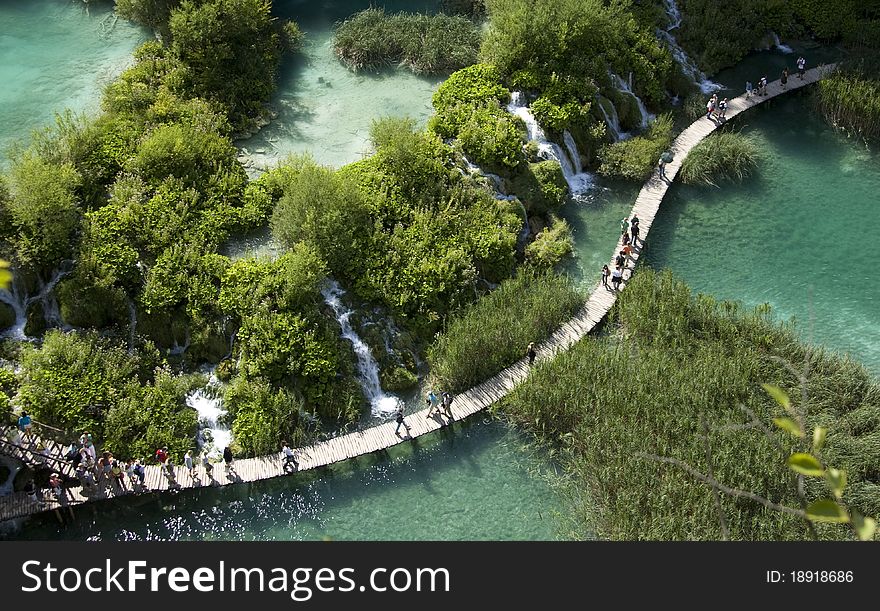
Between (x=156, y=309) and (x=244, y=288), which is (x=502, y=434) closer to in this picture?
(x=244, y=288)

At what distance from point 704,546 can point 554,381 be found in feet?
43.6

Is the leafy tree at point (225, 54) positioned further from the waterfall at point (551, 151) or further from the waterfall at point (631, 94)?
the waterfall at point (631, 94)

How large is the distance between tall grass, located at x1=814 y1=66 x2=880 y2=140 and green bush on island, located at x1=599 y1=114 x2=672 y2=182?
27.6 ft

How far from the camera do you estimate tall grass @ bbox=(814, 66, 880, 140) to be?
124 ft

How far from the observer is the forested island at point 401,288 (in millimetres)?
25156

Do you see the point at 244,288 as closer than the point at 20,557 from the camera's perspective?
No

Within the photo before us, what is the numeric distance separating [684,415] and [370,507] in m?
9.99

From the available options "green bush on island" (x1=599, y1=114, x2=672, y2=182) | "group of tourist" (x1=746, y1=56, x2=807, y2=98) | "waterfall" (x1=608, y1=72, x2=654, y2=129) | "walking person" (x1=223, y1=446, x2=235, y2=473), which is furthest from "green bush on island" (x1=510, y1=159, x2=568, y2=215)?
"walking person" (x1=223, y1=446, x2=235, y2=473)

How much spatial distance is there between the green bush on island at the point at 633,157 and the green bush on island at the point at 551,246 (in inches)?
170

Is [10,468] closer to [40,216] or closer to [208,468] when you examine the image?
[208,468]

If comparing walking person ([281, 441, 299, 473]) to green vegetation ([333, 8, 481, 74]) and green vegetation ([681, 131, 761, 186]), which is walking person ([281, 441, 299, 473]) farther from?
green vegetation ([333, 8, 481, 74])

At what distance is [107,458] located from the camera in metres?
24.4

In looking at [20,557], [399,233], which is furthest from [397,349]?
[20,557]

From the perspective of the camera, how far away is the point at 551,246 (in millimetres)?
32188
